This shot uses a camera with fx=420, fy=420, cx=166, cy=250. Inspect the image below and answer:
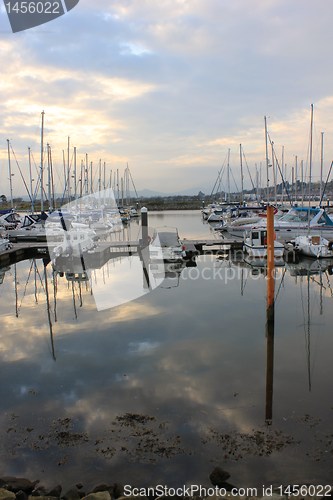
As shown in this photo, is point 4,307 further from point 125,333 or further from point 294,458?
point 294,458

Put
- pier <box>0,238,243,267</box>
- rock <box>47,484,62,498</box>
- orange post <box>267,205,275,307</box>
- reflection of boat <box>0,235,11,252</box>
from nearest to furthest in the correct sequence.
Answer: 1. rock <box>47,484,62,498</box>
2. orange post <box>267,205,275,307</box>
3. pier <box>0,238,243,267</box>
4. reflection of boat <box>0,235,11,252</box>

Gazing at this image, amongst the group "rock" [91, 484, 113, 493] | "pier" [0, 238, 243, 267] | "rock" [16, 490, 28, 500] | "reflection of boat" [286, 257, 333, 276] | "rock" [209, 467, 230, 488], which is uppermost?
"pier" [0, 238, 243, 267]

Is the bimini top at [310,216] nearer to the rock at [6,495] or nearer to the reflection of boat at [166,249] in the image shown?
the reflection of boat at [166,249]

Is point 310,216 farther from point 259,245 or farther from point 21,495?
point 21,495

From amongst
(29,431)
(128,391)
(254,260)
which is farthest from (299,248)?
(29,431)

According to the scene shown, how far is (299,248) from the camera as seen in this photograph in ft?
85.6

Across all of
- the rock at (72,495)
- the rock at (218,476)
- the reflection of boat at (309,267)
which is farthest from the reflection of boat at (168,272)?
the rock at (72,495)

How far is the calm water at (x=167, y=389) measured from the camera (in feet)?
20.9

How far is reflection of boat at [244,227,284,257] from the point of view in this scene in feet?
80.6

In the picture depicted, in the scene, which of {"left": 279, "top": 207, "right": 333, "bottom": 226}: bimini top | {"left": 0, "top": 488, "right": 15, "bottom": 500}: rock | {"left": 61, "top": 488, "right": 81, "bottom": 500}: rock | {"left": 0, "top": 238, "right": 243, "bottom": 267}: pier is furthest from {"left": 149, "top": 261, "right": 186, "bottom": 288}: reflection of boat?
{"left": 0, "top": 488, "right": 15, "bottom": 500}: rock

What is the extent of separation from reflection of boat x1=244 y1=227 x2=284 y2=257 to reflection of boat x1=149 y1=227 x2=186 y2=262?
418 cm

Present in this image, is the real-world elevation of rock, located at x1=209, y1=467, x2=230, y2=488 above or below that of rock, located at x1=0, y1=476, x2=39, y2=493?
below

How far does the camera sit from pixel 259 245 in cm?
2525

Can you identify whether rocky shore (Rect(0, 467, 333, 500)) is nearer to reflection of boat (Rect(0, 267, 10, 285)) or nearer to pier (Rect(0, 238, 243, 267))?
reflection of boat (Rect(0, 267, 10, 285))
